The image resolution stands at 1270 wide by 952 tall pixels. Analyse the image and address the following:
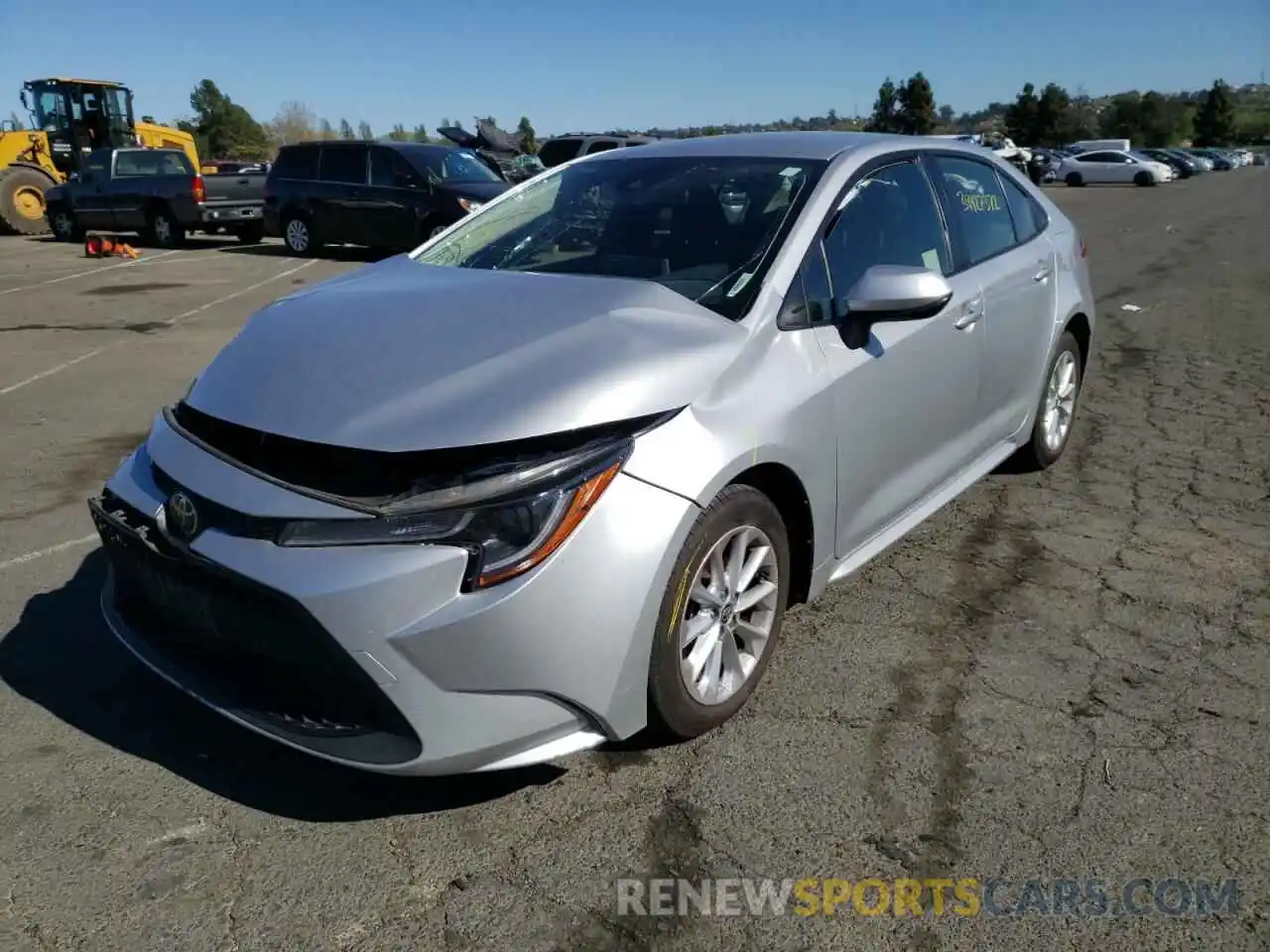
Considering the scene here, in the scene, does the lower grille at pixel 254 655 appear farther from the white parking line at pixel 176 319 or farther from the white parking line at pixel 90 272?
the white parking line at pixel 90 272

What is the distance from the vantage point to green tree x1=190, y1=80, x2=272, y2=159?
276 ft

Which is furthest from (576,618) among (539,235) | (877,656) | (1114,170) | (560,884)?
(1114,170)

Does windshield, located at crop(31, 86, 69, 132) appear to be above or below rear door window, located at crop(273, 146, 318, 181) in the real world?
above

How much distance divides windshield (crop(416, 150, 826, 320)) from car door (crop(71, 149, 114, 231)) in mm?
17828

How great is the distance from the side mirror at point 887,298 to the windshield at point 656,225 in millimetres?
306

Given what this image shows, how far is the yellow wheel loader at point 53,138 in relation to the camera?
22.8 metres

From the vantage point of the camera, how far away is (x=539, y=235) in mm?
3848

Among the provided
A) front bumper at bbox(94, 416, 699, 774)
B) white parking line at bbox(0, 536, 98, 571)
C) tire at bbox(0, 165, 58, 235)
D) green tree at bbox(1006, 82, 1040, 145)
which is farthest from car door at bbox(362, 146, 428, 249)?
green tree at bbox(1006, 82, 1040, 145)

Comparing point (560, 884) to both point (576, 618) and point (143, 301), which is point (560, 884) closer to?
point (576, 618)

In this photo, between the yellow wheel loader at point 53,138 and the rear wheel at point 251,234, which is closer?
the rear wheel at point 251,234

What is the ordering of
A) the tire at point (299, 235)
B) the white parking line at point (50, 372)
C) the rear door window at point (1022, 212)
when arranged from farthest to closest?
the tire at point (299, 235)
the white parking line at point (50, 372)
the rear door window at point (1022, 212)

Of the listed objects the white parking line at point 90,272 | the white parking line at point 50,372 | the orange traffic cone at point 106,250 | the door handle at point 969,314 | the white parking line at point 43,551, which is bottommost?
the white parking line at point 43,551

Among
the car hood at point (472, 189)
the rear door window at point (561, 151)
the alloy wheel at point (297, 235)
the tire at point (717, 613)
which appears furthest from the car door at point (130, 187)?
the tire at point (717, 613)

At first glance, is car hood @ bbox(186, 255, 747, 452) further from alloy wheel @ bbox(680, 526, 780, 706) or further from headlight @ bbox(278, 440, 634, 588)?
alloy wheel @ bbox(680, 526, 780, 706)
